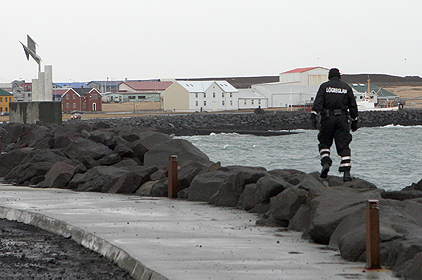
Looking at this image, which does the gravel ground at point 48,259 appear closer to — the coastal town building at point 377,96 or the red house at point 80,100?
the red house at point 80,100

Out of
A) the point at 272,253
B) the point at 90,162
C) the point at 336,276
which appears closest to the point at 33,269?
the point at 272,253

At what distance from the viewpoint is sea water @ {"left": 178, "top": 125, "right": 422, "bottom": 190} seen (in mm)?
33219

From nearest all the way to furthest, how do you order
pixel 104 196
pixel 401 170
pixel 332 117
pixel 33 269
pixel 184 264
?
pixel 184 264 → pixel 33 269 → pixel 332 117 → pixel 104 196 → pixel 401 170

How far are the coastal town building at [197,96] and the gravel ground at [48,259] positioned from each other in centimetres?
9631

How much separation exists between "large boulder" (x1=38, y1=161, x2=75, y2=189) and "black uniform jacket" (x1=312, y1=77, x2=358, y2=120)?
5870 mm

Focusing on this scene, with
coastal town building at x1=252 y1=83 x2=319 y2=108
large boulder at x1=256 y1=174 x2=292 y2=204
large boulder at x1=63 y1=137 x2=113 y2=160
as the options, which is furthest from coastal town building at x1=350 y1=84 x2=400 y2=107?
large boulder at x1=256 y1=174 x2=292 y2=204

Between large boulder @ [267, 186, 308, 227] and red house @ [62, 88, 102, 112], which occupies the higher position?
red house @ [62, 88, 102, 112]

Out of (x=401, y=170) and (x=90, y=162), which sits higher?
(x=90, y=162)

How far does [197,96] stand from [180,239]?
3890 inches

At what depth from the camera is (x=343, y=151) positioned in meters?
10.9

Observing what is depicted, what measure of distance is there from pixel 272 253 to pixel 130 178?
6.23m

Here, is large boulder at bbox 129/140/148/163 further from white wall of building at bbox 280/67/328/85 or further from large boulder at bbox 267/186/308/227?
white wall of building at bbox 280/67/328/85

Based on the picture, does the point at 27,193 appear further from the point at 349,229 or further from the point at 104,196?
the point at 349,229

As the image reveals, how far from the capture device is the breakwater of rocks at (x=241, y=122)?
226 ft
